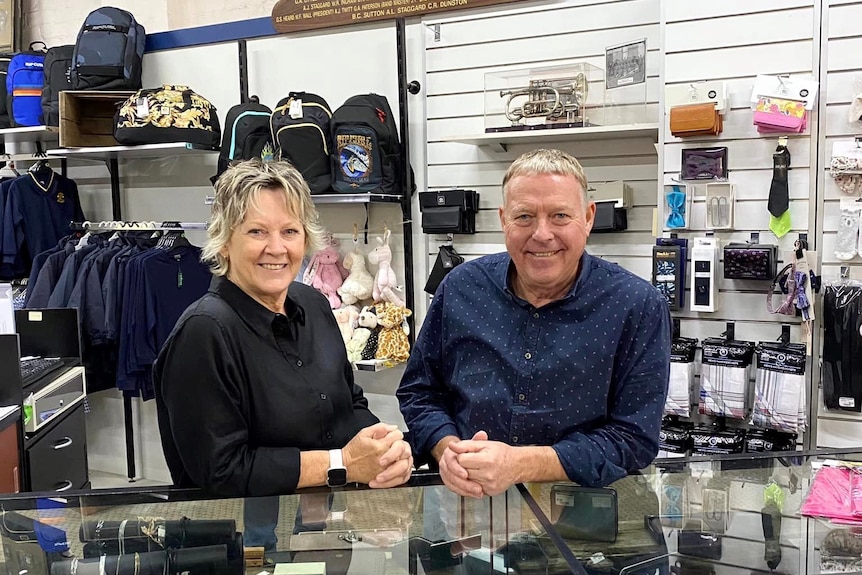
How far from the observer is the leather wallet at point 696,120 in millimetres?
2939

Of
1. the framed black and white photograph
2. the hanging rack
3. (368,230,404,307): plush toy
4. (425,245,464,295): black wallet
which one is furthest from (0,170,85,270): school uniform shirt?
the framed black and white photograph

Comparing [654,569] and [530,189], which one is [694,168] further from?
[654,569]

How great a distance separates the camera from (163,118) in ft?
13.8

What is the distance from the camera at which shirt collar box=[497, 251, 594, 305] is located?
1778mm

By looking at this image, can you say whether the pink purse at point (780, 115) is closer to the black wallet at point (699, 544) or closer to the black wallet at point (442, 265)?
the black wallet at point (442, 265)

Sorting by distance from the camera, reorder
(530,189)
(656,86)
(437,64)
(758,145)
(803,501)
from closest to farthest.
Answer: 1. (803,501)
2. (530,189)
3. (758,145)
4. (656,86)
5. (437,64)

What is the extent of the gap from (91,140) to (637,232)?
338 centimetres

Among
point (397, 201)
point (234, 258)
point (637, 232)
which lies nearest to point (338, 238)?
point (397, 201)

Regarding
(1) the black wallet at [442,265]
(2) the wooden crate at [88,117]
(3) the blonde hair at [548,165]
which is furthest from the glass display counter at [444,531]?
(2) the wooden crate at [88,117]

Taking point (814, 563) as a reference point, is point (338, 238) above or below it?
above

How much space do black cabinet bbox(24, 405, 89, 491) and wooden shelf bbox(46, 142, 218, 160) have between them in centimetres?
150

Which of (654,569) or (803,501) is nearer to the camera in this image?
(654,569)

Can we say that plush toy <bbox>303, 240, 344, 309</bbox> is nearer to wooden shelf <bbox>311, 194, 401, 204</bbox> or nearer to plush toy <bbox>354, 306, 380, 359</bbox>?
plush toy <bbox>354, 306, 380, 359</bbox>

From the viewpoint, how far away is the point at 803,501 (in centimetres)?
149
